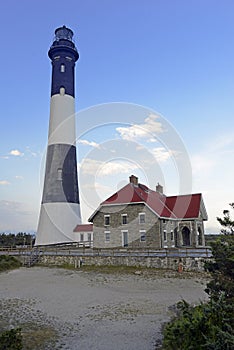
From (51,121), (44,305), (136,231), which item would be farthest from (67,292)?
(51,121)

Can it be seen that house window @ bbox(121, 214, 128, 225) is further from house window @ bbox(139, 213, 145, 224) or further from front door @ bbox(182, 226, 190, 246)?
front door @ bbox(182, 226, 190, 246)

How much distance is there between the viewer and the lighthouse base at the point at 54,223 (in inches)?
1092

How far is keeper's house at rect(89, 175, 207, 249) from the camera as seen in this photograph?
77.8ft

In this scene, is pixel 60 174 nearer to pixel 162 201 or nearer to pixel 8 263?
pixel 8 263

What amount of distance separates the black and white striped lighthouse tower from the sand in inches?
359

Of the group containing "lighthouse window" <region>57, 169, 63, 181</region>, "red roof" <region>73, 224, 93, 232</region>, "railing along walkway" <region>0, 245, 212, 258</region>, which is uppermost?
"lighthouse window" <region>57, 169, 63, 181</region>

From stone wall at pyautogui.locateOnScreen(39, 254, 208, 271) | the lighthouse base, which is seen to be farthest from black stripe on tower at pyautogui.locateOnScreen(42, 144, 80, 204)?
stone wall at pyautogui.locateOnScreen(39, 254, 208, 271)

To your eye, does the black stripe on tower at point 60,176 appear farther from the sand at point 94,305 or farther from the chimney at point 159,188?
the sand at point 94,305

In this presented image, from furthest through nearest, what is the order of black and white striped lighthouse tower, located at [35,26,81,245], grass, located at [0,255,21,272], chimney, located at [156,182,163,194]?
chimney, located at [156,182,163,194]
black and white striped lighthouse tower, located at [35,26,81,245]
grass, located at [0,255,21,272]

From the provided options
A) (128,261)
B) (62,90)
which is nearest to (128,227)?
(128,261)

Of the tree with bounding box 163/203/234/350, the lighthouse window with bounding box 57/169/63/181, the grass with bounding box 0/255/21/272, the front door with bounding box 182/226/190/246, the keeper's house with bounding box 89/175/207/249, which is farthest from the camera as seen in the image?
the lighthouse window with bounding box 57/169/63/181

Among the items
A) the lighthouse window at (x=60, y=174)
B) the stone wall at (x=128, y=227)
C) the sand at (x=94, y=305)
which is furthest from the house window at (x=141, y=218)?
the lighthouse window at (x=60, y=174)

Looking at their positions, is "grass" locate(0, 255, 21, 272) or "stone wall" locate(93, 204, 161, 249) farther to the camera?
"stone wall" locate(93, 204, 161, 249)

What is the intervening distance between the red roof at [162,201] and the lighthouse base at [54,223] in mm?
4691
